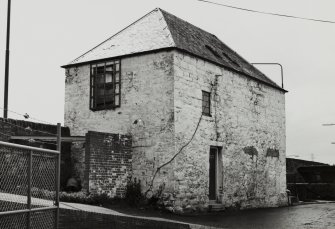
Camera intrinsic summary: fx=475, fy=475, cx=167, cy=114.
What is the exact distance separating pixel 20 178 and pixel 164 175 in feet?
32.0

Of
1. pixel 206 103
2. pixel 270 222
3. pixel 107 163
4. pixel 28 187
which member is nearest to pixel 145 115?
pixel 107 163

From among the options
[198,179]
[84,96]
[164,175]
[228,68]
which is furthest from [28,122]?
[228,68]

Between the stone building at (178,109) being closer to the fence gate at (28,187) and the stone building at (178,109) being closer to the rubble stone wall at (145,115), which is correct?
the rubble stone wall at (145,115)

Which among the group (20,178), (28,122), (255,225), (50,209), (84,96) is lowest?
(255,225)

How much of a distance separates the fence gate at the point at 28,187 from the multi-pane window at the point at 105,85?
33.4ft

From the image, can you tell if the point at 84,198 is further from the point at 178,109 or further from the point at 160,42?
the point at 160,42

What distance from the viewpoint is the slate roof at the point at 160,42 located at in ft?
59.1

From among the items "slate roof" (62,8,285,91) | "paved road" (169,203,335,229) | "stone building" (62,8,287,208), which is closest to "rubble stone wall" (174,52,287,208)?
"stone building" (62,8,287,208)

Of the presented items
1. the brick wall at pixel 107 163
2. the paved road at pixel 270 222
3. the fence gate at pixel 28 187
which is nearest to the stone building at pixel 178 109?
the brick wall at pixel 107 163

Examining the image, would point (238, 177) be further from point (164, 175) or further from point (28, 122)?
point (28, 122)

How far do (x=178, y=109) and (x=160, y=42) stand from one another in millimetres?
2735

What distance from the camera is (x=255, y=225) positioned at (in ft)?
46.1

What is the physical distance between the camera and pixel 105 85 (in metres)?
18.7

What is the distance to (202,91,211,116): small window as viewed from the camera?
18.6m
